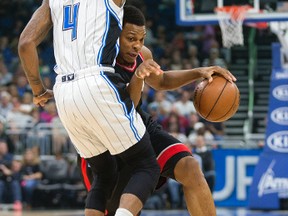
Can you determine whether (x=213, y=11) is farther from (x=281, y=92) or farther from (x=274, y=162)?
(x=274, y=162)

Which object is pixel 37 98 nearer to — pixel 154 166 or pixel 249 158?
pixel 154 166

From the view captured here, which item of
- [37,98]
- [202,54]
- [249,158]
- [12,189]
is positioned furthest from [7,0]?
[37,98]

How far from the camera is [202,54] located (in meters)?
17.8

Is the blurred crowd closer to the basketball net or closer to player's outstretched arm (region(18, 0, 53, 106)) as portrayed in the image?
the basketball net

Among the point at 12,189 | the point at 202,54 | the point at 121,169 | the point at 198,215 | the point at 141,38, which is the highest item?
the point at 141,38

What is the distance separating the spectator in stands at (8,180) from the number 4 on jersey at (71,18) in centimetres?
837

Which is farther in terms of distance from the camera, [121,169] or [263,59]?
[263,59]

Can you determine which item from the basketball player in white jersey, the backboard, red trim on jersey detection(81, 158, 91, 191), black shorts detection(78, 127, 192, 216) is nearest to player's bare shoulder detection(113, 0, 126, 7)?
the basketball player in white jersey

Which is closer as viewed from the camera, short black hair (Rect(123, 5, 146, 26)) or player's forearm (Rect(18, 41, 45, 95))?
player's forearm (Rect(18, 41, 45, 95))

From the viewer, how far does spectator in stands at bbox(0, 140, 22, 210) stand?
43.5ft

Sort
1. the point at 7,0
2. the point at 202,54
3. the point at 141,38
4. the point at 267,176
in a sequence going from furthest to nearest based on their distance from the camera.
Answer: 1. the point at 7,0
2. the point at 202,54
3. the point at 267,176
4. the point at 141,38

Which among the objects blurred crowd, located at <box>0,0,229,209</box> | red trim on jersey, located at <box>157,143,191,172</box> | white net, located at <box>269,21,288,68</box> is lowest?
blurred crowd, located at <box>0,0,229,209</box>

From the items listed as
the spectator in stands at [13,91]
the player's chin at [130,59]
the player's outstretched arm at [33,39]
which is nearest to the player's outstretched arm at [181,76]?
the player's chin at [130,59]

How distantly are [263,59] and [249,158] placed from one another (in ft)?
17.9
